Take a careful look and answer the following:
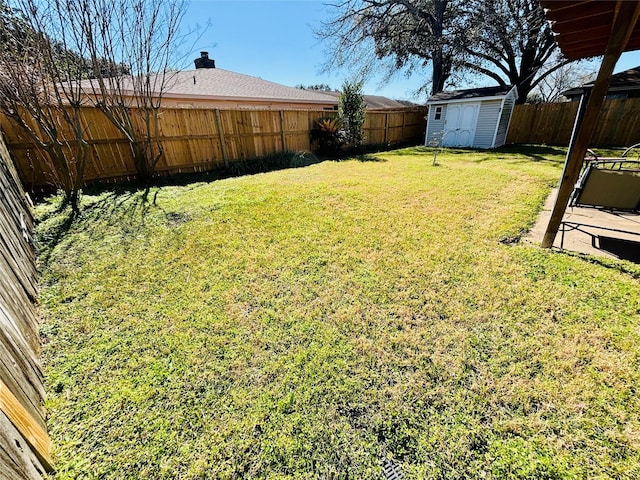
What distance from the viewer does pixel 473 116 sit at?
44.5 feet

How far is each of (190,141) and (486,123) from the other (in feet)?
44.4

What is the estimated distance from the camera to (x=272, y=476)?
4.54 feet

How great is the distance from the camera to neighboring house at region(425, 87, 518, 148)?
12922mm

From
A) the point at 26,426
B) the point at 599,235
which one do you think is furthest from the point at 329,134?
the point at 26,426

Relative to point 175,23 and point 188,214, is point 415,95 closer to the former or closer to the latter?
point 175,23

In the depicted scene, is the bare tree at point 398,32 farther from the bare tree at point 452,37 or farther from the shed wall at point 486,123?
the shed wall at point 486,123

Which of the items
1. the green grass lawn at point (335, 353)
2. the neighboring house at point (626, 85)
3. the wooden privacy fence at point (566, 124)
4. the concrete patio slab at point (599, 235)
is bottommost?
the green grass lawn at point (335, 353)

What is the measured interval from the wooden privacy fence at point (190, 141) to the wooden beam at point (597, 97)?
7.99 m

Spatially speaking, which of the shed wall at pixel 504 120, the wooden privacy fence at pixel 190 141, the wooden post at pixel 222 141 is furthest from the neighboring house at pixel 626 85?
the wooden post at pixel 222 141

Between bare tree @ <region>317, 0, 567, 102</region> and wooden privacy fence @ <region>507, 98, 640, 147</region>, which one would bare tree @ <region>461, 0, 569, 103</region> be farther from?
wooden privacy fence @ <region>507, 98, 640, 147</region>

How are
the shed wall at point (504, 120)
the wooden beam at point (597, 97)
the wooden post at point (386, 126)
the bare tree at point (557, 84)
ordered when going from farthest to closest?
1. the bare tree at point (557, 84)
2. the wooden post at point (386, 126)
3. the shed wall at point (504, 120)
4. the wooden beam at point (597, 97)

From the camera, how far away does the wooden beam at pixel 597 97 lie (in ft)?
7.57

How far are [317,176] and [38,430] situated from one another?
6.74m

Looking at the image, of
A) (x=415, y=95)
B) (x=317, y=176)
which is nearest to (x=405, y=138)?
(x=415, y=95)
